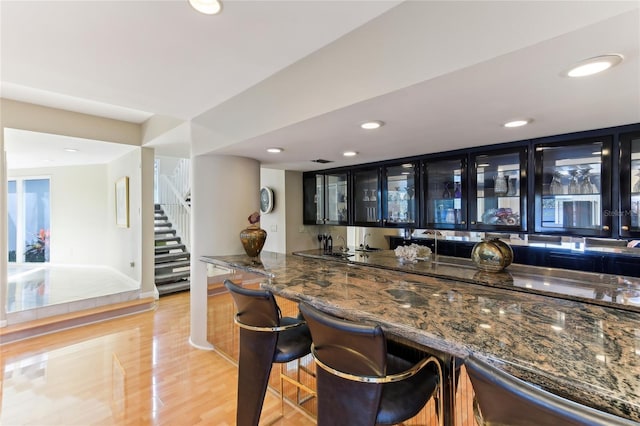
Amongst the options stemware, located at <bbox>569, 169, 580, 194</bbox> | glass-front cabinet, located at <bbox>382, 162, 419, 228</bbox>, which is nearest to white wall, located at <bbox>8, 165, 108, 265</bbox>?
glass-front cabinet, located at <bbox>382, 162, 419, 228</bbox>

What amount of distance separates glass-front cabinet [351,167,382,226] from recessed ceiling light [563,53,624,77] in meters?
2.43

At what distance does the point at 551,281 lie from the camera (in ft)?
6.38

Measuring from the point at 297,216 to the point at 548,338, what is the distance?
3909mm

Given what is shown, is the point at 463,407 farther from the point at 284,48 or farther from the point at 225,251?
the point at 225,251

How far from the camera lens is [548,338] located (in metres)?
1.05

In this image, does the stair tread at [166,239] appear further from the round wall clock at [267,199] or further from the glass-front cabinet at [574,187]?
the glass-front cabinet at [574,187]

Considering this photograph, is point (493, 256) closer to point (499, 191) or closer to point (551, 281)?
point (551, 281)

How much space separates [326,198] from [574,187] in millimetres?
2848

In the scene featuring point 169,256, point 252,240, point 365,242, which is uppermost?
point 252,240

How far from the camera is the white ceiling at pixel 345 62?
3.45 feet

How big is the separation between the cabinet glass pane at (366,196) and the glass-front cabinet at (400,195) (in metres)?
0.13

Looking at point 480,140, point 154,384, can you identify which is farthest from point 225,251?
point 480,140

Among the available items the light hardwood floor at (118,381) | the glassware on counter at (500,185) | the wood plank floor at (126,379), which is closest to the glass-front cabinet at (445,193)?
the glassware on counter at (500,185)

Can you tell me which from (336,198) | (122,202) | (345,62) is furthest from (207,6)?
(122,202)
